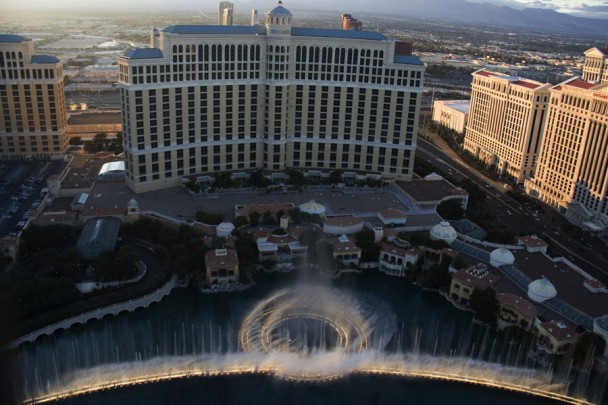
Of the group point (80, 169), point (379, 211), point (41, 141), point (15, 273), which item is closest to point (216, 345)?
point (15, 273)

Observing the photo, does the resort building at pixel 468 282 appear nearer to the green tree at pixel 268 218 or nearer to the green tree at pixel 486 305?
the green tree at pixel 486 305

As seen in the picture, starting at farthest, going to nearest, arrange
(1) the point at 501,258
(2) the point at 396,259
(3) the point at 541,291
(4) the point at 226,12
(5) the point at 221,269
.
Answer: (4) the point at 226,12 < (2) the point at 396,259 < (1) the point at 501,258 < (5) the point at 221,269 < (3) the point at 541,291

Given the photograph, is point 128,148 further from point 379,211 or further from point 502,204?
point 502,204

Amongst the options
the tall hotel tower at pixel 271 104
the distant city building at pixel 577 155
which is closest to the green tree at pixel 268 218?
the tall hotel tower at pixel 271 104

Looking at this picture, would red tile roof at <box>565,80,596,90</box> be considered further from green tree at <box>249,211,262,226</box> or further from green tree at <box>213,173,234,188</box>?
green tree at <box>213,173,234,188</box>

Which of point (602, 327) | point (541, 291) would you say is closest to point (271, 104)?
point (541, 291)

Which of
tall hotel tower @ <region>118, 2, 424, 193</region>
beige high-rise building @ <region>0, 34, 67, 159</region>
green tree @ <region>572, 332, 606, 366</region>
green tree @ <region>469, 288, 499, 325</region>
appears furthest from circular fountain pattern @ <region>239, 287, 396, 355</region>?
beige high-rise building @ <region>0, 34, 67, 159</region>

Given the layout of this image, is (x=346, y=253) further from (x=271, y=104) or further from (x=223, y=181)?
(x=271, y=104)
